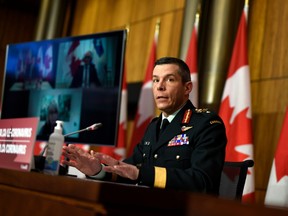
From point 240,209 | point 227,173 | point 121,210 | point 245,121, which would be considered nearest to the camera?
point 240,209

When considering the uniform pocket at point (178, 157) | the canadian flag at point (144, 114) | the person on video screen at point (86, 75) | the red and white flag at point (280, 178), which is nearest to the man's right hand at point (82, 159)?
the uniform pocket at point (178, 157)

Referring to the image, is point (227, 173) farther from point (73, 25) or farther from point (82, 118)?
point (73, 25)

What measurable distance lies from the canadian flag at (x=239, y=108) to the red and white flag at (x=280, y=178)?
0.19 m

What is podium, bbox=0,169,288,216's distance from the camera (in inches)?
35.4

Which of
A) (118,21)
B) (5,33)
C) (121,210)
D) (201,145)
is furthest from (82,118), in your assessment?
(5,33)

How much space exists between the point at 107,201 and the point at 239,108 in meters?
2.51

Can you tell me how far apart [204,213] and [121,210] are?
0.70 feet

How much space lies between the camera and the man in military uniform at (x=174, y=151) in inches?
67.0

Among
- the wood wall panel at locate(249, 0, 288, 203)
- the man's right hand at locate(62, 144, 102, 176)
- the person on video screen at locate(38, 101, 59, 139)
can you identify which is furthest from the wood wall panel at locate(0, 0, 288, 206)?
the man's right hand at locate(62, 144, 102, 176)

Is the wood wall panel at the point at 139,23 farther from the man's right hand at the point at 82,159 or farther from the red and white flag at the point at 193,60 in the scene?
the man's right hand at the point at 82,159

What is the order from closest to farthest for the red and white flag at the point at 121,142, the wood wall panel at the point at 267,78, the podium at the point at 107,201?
1. the podium at the point at 107,201
2. the wood wall panel at the point at 267,78
3. the red and white flag at the point at 121,142

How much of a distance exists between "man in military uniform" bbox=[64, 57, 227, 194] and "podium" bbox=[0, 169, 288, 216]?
1.19 feet

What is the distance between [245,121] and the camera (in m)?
3.35

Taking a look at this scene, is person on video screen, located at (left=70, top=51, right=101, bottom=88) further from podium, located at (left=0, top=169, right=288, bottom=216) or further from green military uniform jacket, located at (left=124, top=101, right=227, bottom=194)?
podium, located at (left=0, top=169, right=288, bottom=216)
